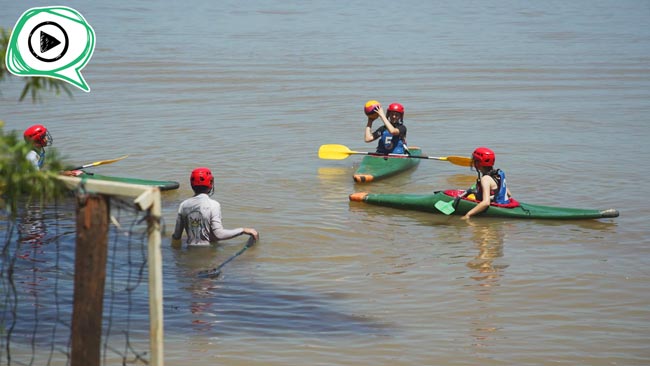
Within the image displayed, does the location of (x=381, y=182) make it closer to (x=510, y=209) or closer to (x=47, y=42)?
(x=510, y=209)

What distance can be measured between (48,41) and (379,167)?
32.9ft

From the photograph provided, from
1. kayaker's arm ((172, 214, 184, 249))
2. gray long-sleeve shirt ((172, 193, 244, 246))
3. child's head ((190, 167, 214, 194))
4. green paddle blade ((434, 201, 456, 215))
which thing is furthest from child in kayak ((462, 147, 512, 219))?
kayaker's arm ((172, 214, 184, 249))

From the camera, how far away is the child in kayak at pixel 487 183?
12.6 m

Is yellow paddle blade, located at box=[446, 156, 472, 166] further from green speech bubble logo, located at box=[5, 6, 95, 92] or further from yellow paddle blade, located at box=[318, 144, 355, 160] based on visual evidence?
green speech bubble logo, located at box=[5, 6, 95, 92]

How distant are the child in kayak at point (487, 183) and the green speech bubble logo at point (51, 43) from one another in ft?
23.2

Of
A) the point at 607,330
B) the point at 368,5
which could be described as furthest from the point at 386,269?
the point at 368,5

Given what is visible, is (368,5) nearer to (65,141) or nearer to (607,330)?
(65,141)

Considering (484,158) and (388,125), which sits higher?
(388,125)

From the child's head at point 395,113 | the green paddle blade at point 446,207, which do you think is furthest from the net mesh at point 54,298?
the child's head at point 395,113

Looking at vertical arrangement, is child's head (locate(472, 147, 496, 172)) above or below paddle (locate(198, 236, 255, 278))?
above

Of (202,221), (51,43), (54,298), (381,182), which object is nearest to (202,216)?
(202,221)

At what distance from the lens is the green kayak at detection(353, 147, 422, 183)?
15602 mm

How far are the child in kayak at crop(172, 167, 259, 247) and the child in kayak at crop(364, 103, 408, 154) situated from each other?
5.23m

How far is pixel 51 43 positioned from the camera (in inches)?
249
